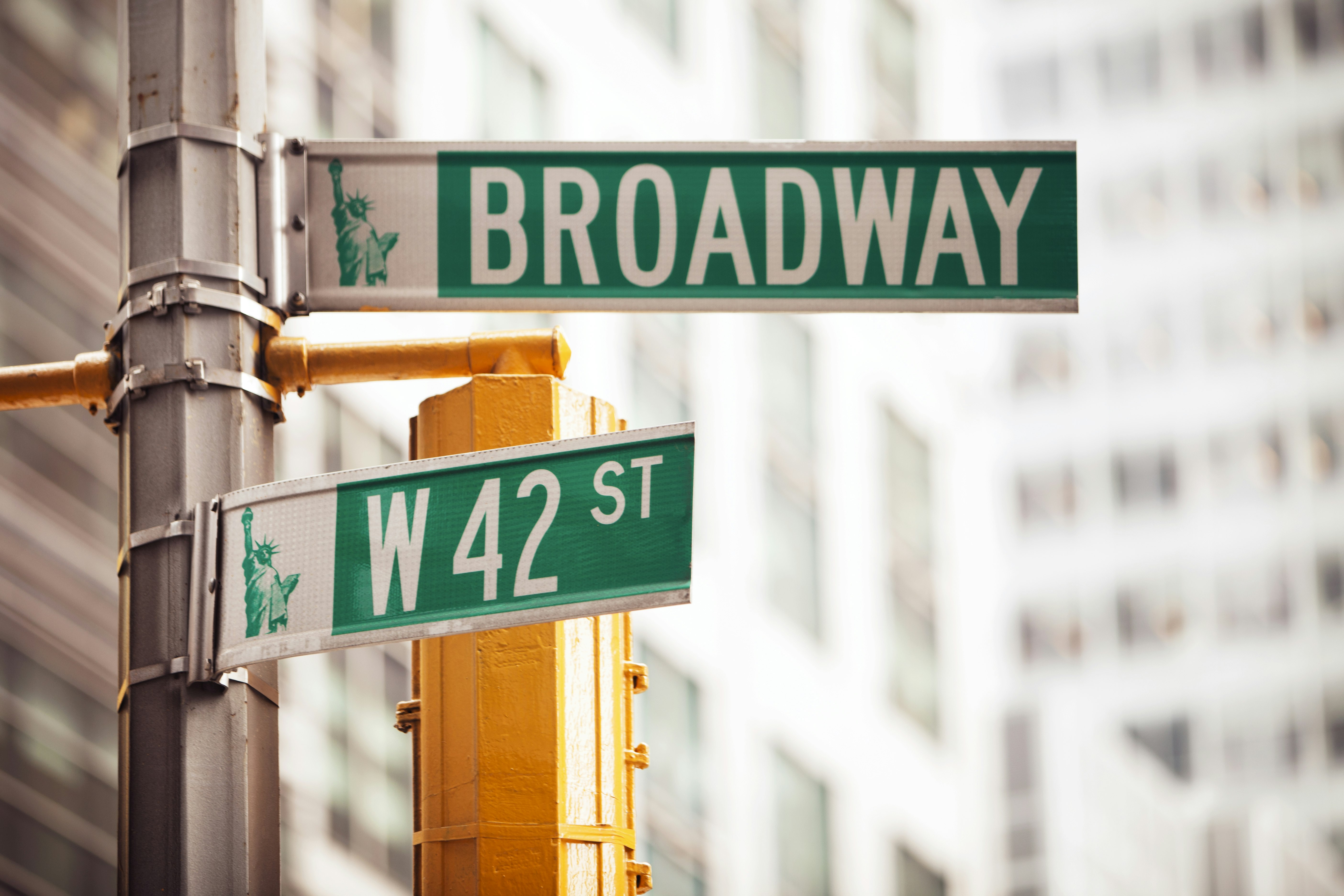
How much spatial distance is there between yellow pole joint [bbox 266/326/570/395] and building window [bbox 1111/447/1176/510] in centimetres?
5716

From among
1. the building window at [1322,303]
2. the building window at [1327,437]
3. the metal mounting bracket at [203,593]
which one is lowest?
the metal mounting bracket at [203,593]

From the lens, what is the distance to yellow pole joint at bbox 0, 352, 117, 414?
3.03m

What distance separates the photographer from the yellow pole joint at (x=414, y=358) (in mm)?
3062

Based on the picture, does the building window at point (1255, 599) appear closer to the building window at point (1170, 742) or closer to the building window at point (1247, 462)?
the building window at point (1247, 462)

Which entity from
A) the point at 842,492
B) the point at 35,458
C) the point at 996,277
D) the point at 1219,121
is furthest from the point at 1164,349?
the point at 996,277

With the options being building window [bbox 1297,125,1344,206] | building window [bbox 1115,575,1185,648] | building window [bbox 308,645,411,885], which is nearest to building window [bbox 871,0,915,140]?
building window [bbox 308,645,411,885]

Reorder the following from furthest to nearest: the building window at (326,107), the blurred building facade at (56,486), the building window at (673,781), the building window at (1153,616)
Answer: the building window at (1153,616) → the building window at (673,781) → the building window at (326,107) → the blurred building facade at (56,486)

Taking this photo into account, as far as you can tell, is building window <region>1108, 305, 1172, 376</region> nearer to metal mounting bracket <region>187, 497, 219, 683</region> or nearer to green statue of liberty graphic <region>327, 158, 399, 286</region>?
green statue of liberty graphic <region>327, 158, 399, 286</region>

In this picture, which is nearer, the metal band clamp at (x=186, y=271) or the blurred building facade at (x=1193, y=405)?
the metal band clamp at (x=186, y=271)

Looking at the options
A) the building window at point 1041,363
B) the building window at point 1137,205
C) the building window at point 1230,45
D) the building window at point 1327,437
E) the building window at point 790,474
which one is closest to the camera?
the building window at point 790,474

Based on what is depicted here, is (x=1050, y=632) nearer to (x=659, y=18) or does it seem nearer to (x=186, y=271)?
(x=659, y=18)

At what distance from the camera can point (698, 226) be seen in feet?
11.3

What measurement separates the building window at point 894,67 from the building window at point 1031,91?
31002 millimetres

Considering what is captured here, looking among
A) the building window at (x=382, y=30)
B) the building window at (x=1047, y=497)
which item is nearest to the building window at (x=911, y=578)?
the building window at (x=382, y=30)
